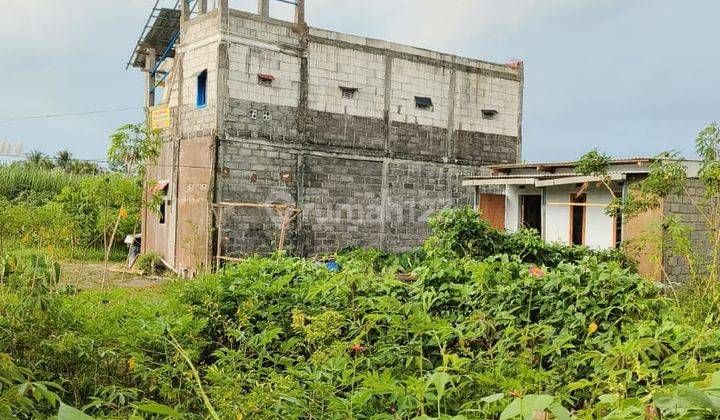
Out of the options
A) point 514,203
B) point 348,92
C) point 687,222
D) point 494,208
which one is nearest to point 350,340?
point 687,222

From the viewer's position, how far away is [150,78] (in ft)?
59.4

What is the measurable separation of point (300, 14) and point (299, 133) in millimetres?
2867

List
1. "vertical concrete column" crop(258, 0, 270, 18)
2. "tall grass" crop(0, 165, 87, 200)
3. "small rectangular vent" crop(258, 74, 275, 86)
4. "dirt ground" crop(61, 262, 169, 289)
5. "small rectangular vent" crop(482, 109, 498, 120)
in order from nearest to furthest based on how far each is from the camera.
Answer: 1. "dirt ground" crop(61, 262, 169, 289)
2. "small rectangular vent" crop(258, 74, 275, 86)
3. "vertical concrete column" crop(258, 0, 270, 18)
4. "small rectangular vent" crop(482, 109, 498, 120)
5. "tall grass" crop(0, 165, 87, 200)

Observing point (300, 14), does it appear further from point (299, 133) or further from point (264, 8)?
point (299, 133)

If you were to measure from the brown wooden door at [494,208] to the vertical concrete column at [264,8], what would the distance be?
6662 millimetres

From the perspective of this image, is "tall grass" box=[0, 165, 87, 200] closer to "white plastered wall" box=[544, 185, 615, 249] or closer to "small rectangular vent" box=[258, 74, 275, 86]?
"small rectangular vent" box=[258, 74, 275, 86]

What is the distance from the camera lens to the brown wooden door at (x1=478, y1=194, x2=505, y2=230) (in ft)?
49.1

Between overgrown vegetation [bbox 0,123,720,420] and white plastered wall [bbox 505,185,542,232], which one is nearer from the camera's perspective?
overgrown vegetation [bbox 0,123,720,420]

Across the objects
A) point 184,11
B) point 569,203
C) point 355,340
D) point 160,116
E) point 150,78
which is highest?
point 184,11

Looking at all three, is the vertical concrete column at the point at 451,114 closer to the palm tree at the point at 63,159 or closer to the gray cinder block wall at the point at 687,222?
the gray cinder block wall at the point at 687,222

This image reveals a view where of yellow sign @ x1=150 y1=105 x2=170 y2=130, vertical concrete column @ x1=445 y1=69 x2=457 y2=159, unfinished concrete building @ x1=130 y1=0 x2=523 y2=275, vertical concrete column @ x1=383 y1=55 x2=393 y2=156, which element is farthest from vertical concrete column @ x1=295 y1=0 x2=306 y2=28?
vertical concrete column @ x1=445 y1=69 x2=457 y2=159

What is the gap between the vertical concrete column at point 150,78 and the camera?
18.1 metres

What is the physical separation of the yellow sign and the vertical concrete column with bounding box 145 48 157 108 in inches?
64.3

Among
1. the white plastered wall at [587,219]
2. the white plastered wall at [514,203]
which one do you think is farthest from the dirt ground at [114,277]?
the white plastered wall at [587,219]
